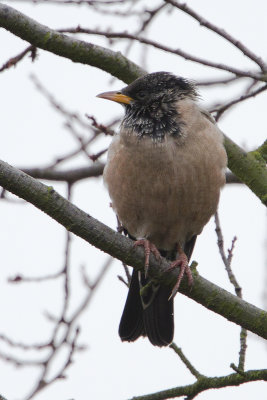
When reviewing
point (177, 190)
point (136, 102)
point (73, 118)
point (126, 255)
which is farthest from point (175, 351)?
point (73, 118)

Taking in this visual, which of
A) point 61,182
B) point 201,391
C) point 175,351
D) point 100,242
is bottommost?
point 201,391

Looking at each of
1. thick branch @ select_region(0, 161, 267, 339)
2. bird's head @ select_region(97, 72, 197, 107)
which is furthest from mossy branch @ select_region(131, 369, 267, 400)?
bird's head @ select_region(97, 72, 197, 107)

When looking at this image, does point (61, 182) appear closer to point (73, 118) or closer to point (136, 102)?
point (73, 118)

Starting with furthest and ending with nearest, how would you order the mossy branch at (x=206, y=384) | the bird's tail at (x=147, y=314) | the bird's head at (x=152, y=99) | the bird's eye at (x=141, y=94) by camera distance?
the bird's eye at (x=141, y=94) → the bird's tail at (x=147, y=314) → the bird's head at (x=152, y=99) → the mossy branch at (x=206, y=384)

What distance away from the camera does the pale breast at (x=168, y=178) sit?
4.62 m

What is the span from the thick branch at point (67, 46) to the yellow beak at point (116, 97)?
0.69ft

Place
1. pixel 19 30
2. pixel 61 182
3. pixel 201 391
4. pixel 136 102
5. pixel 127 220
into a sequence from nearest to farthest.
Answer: pixel 201 391
pixel 19 30
pixel 127 220
pixel 136 102
pixel 61 182

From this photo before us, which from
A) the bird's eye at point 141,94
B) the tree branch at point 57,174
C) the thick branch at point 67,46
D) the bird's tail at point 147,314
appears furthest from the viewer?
the tree branch at point 57,174

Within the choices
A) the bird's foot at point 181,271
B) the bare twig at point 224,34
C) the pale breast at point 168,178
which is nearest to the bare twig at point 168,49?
the bare twig at point 224,34

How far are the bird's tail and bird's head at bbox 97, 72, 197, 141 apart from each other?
1.06 meters

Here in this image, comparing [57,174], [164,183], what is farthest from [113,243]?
[57,174]

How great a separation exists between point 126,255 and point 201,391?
1015mm

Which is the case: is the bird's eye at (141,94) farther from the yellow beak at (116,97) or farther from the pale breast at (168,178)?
the pale breast at (168,178)

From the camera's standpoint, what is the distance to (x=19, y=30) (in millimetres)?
4383
